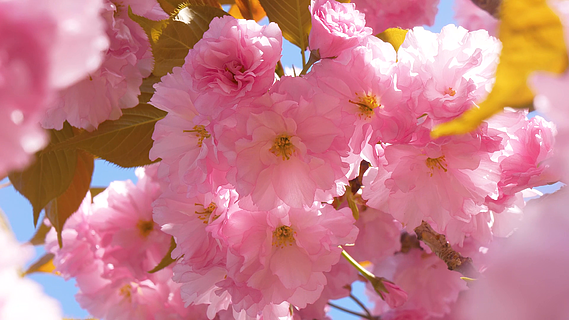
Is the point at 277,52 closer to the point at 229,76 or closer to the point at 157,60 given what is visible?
the point at 229,76

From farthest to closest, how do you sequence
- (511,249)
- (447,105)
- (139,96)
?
(139,96), (447,105), (511,249)

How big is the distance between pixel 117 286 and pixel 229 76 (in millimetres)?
570

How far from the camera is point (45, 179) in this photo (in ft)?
2.26

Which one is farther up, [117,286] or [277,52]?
[277,52]

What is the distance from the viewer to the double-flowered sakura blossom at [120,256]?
82 centimetres

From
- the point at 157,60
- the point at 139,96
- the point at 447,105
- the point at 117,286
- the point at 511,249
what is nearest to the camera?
the point at 511,249

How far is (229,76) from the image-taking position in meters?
0.44

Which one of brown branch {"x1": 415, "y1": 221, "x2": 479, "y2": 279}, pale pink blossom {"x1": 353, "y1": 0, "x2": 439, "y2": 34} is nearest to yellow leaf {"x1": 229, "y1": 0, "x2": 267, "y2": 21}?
pale pink blossom {"x1": 353, "y1": 0, "x2": 439, "y2": 34}

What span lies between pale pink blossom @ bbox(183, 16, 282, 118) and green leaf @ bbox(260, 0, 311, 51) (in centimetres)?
12

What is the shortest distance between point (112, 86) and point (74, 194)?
0.83 ft

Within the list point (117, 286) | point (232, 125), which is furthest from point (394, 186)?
point (117, 286)

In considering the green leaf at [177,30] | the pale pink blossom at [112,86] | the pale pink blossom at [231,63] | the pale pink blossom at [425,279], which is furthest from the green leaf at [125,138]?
the pale pink blossom at [425,279]

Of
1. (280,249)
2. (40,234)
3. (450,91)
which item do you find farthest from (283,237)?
(40,234)

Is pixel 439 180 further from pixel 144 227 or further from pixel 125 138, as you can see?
pixel 144 227
